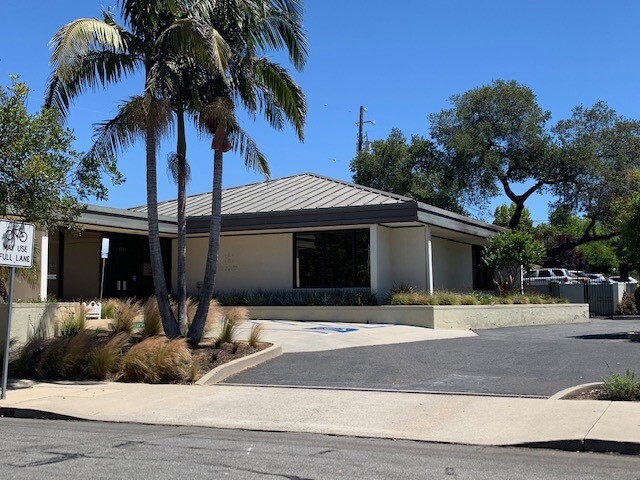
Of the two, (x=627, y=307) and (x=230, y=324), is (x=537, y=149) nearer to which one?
(x=627, y=307)

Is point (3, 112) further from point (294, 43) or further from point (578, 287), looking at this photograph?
point (578, 287)

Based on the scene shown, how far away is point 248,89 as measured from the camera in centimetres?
1584

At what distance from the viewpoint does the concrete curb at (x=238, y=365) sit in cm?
1324

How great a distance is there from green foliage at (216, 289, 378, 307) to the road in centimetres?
1373

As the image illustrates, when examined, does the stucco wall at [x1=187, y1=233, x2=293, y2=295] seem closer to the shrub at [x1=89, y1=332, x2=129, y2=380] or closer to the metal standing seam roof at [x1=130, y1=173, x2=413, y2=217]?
the metal standing seam roof at [x1=130, y1=173, x2=413, y2=217]

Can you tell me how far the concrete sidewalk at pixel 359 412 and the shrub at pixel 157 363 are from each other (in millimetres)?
460

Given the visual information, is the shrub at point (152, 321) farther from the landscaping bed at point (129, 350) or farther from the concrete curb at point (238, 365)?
the concrete curb at point (238, 365)

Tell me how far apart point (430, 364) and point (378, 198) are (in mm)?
11081

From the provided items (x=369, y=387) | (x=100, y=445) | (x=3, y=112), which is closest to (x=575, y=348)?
(x=369, y=387)

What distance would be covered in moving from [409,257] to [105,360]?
13371 mm

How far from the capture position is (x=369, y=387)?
12.3 metres

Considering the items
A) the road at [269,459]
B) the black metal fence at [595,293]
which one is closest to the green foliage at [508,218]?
the black metal fence at [595,293]

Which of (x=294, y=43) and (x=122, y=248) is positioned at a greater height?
(x=294, y=43)

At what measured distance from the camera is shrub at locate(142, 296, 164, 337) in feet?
52.9
